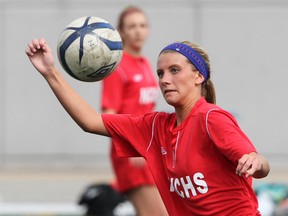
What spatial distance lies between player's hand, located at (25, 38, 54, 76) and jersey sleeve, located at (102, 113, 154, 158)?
1.48 feet

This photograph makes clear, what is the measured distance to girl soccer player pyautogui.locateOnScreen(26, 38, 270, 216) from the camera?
5242 mm

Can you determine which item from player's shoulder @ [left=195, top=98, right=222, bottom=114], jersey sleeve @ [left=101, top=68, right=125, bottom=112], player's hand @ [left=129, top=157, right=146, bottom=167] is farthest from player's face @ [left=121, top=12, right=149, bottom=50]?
player's shoulder @ [left=195, top=98, right=222, bottom=114]

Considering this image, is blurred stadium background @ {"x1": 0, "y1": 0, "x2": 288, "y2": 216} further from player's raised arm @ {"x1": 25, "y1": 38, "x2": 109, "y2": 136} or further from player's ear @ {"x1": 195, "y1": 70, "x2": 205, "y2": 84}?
player's ear @ {"x1": 195, "y1": 70, "x2": 205, "y2": 84}

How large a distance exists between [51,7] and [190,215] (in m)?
9.31

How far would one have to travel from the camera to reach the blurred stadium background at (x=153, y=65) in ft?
47.0

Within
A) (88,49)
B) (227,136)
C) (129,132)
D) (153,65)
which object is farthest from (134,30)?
(153,65)

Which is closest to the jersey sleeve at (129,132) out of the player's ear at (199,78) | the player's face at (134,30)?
the player's ear at (199,78)

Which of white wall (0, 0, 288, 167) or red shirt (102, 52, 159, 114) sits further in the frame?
white wall (0, 0, 288, 167)

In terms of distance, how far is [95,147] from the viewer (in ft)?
47.2

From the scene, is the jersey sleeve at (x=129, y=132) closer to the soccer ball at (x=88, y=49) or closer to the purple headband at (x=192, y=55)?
the soccer ball at (x=88, y=49)

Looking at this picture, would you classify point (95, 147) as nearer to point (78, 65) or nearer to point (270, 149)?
point (270, 149)

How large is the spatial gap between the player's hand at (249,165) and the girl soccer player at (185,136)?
0.11 metres

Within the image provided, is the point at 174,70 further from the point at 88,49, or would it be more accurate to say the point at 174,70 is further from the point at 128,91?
the point at 128,91

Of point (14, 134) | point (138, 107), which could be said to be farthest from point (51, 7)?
point (138, 107)
